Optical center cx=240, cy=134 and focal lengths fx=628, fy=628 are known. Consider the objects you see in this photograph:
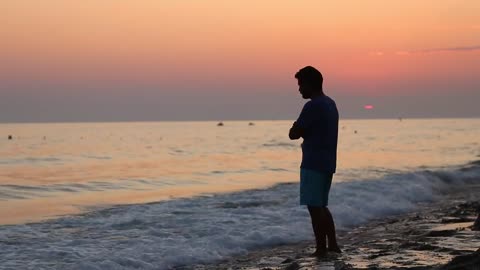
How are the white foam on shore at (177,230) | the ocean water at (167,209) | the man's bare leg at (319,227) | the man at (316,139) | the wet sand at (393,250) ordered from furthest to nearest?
1. the ocean water at (167,209)
2. the white foam on shore at (177,230)
3. the man's bare leg at (319,227)
4. the man at (316,139)
5. the wet sand at (393,250)

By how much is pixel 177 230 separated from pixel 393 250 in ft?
12.0

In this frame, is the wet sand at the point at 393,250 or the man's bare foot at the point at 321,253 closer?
the wet sand at the point at 393,250

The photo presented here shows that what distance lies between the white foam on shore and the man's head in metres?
2.41

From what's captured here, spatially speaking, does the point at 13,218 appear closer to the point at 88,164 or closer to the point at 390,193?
the point at 390,193

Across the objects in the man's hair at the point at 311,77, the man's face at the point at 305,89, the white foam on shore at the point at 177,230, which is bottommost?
the white foam on shore at the point at 177,230

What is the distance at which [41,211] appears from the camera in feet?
41.0

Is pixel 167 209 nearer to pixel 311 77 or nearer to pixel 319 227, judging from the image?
pixel 319 227

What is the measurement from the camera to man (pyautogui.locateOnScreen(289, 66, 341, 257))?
6.61 m

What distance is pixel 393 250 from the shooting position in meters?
6.77

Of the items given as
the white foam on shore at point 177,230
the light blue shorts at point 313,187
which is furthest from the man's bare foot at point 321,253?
the white foam on shore at point 177,230

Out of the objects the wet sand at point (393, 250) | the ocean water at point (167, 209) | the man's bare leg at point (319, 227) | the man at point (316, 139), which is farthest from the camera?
the ocean water at point (167, 209)

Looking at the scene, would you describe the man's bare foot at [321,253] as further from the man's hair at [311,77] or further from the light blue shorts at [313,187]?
the man's hair at [311,77]

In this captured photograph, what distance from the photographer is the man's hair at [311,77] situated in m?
6.67

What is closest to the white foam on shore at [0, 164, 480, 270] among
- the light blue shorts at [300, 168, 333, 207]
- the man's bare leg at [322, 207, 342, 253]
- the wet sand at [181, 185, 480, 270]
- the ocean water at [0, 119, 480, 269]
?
the ocean water at [0, 119, 480, 269]
